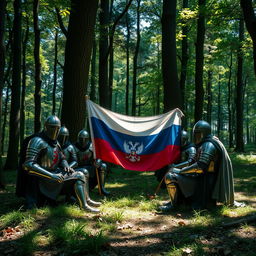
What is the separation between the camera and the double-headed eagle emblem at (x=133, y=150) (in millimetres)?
6832

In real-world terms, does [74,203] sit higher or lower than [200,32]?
lower

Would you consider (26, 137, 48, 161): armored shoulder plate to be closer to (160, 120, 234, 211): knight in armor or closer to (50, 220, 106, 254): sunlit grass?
(50, 220, 106, 254): sunlit grass

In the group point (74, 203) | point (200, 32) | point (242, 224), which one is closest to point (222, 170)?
point (242, 224)

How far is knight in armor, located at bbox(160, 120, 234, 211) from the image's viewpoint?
5824 mm

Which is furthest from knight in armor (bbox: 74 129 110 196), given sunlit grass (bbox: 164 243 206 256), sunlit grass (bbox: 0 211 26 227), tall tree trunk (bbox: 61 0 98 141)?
sunlit grass (bbox: 164 243 206 256)

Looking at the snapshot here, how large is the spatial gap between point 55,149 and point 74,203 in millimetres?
1206

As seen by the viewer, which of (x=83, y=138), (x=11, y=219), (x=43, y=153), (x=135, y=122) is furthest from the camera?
(x=83, y=138)

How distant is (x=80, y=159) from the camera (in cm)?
774

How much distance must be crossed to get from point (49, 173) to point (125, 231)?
6.15 feet

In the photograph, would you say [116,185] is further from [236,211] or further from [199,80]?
[199,80]

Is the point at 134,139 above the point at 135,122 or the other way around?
the other way around

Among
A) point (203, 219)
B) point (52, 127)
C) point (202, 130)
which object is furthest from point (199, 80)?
point (203, 219)

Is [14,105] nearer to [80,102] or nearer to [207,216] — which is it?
[80,102]

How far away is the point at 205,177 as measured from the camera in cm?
596
